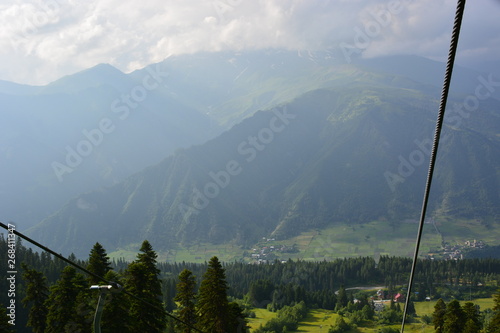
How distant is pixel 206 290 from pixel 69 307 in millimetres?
9337

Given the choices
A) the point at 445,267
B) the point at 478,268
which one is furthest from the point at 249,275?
the point at 478,268

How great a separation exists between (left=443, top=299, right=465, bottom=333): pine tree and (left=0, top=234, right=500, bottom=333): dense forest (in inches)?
813

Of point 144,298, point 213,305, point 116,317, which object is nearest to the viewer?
point 116,317

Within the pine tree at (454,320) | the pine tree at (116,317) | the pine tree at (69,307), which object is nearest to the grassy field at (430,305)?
the pine tree at (454,320)

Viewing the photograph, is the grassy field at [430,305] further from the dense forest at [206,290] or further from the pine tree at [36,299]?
the pine tree at [36,299]

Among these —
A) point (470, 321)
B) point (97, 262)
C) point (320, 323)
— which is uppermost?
point (97, 262)

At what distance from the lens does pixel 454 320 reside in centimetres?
4522

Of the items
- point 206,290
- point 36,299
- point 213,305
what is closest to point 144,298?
point 206,290

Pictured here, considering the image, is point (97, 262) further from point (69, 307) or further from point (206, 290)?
point (206, 290)

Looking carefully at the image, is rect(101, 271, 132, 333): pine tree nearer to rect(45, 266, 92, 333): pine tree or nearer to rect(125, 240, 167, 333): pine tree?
rect(125, 240, 167, 333): pine tree

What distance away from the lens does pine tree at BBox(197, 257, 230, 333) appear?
112 ft

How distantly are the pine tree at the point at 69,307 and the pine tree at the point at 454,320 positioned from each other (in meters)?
33.6

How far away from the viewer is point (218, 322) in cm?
3406

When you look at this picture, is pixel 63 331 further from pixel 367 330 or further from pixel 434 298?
pixel 434 298
